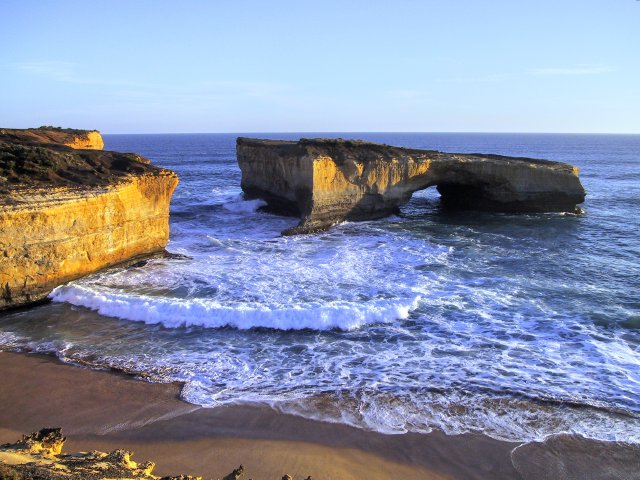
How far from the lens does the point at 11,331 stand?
36.2ft

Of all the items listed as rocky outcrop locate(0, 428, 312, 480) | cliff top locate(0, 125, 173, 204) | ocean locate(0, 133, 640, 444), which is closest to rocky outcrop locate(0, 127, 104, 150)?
cliff top locate(0, 125, 173, 204)

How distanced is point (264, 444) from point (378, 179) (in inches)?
668

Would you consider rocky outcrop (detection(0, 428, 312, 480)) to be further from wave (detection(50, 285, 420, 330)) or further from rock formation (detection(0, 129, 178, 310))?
rock formation (detection(0, 129, 178, 310))

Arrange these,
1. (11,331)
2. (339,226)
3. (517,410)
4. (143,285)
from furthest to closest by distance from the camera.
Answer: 1. (339,226)
2. (143,285)
3. (11,331)
4. (517,410)

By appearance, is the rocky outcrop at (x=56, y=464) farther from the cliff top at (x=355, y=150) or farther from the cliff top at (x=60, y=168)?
the cliff top at (x=355, y=150)

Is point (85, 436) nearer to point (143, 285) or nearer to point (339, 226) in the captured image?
point (143, 285)

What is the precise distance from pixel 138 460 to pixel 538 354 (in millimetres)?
7528

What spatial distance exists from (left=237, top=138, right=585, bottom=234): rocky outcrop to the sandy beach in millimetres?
12712

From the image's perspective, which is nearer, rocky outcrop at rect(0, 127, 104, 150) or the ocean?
the ocean

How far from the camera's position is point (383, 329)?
11.3 meters

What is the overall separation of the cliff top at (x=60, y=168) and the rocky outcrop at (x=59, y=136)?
324 centimetres

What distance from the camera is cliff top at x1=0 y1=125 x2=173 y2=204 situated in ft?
44.3

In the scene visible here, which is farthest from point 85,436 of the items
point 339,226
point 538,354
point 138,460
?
point 339,226

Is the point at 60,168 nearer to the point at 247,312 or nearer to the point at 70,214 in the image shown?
the point at 70,214
